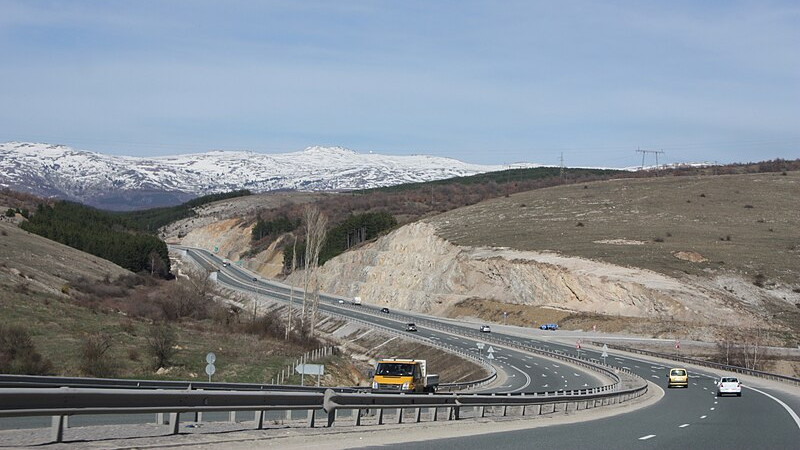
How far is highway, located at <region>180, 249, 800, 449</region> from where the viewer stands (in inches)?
790

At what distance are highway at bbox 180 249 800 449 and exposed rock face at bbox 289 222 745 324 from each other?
25.8 m

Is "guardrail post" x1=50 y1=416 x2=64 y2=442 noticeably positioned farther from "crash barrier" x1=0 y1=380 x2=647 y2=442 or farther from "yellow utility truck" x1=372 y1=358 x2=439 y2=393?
"yellow utility truck" x1=372 y1=358 x2=439 y2=393

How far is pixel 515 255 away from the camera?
117375mm

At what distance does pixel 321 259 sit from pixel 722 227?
212ft

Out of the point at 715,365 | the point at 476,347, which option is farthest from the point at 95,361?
the point at 715,365

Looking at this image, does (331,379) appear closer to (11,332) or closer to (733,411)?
(11,332)

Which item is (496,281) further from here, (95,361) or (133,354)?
(95,361)

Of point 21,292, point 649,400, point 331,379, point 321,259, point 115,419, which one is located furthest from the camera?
point 321,259

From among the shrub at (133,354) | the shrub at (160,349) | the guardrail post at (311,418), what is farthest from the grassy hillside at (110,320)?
the guardrail post at (311,418)

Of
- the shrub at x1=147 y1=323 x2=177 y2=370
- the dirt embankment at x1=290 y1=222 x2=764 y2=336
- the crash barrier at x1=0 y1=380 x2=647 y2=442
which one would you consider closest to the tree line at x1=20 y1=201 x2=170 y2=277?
the dirt embankment at x1=290 y1=222 x2=764 y2=336

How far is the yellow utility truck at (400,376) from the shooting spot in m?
36.2

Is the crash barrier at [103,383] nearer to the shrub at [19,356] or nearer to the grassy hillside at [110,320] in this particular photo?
the shrub at [19,356]

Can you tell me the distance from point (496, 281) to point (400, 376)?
79.5 meters

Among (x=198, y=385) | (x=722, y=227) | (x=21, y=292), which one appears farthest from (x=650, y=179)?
(x=198, y=385)
